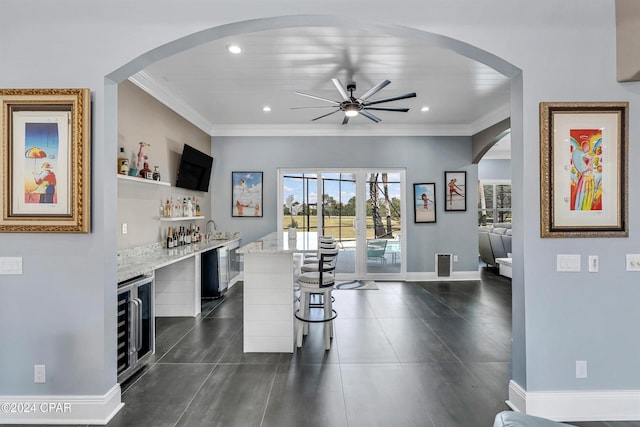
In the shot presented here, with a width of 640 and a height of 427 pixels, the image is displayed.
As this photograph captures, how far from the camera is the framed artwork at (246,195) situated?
5.85 metres

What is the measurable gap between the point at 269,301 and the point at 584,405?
250 cm

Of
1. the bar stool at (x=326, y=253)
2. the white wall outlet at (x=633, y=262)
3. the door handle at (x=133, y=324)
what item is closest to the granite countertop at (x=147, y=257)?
the door handle at (x=133, y=324)

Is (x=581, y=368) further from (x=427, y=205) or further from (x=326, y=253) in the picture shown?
(x=427, y=205)

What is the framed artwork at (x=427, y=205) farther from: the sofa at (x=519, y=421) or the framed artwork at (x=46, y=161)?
the framed artwork at (x=46, y=161)

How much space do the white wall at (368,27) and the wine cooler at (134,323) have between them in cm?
34

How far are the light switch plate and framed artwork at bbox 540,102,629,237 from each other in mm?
3554

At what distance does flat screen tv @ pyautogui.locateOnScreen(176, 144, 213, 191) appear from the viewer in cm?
453

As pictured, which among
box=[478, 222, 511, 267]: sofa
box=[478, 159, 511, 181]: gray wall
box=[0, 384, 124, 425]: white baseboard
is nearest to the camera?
box=[0, 384, 124, 425]: white baseboard

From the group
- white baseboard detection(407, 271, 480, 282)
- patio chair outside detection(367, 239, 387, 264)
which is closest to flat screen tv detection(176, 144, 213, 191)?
patio chair outside detection(367, 239, 387, 264)

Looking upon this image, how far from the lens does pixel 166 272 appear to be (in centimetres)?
395

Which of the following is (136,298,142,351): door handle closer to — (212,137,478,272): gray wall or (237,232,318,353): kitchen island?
(237,232,318,353): kitchen island

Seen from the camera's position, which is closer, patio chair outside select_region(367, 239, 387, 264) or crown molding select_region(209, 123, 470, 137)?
crown molding select_region(209, 123, 470, 137)

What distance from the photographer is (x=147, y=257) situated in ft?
11.3

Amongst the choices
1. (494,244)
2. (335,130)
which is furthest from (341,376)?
(494,244)
